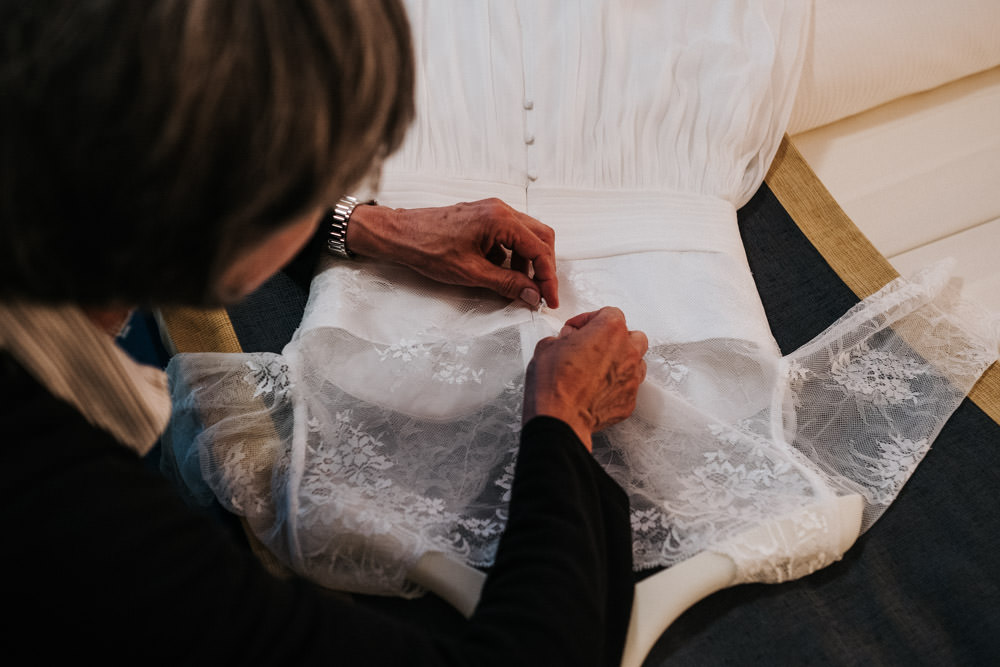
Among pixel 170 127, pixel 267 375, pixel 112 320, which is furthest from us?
pixel 267 375

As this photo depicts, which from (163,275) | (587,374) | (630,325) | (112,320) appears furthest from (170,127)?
(630,325)

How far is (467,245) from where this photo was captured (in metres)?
1.12

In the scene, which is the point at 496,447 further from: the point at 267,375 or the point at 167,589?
the point at 167,589

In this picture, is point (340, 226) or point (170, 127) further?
point (340, 226)

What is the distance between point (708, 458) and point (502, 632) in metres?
0.40

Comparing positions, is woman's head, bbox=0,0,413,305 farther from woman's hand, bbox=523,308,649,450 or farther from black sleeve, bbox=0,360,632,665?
woman's hand, bbox=523,308,649,450

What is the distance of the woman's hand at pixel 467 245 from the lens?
111 cm

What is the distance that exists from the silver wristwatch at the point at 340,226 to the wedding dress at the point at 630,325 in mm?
24

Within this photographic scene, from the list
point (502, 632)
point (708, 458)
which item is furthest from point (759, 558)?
point (502, 632)

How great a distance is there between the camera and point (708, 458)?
1.00 meters

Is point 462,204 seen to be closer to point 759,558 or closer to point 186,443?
point 186,443

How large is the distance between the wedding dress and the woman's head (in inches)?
17.2

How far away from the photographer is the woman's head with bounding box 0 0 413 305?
1.62 ft

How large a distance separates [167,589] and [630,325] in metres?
0.74
